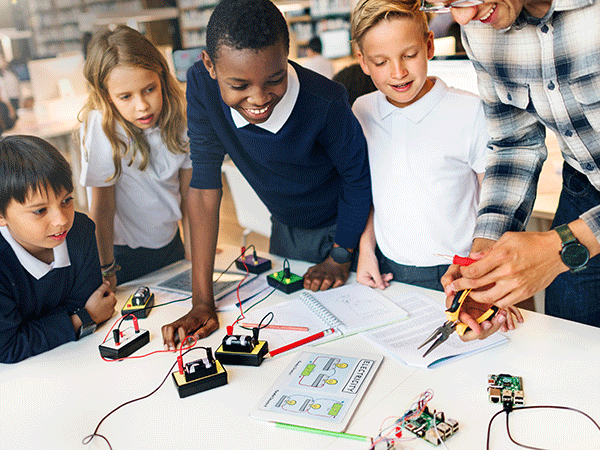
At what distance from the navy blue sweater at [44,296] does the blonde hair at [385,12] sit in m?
0.94

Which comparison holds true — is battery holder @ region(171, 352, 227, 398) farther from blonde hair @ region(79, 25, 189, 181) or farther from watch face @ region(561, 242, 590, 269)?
blonde hair @ region(79, 25, 189, 181)

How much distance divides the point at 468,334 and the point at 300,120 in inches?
28.0

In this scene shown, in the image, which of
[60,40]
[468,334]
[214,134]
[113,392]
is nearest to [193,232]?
[214,134]

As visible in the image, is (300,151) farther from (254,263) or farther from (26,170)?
(26,170)

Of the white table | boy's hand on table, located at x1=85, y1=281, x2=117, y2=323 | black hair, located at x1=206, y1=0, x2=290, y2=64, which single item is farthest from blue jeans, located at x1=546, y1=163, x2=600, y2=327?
boy's hand on table, located at x1=85, y1=281, x2=117, y2=323

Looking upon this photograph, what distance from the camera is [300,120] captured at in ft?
4.89

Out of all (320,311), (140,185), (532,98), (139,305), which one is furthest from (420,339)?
(140,185)

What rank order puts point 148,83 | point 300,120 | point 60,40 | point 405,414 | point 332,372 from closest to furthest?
point 405,414 < point 332,372 < point 300,120 < point 148,83 < point 60,40

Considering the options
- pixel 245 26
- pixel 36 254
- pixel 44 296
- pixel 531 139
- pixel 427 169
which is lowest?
pixel 44 296

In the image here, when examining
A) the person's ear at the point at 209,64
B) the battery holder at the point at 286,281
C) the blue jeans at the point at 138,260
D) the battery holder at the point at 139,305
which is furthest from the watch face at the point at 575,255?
the blue jeans at the point at 138,260

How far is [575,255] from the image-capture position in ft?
3.45

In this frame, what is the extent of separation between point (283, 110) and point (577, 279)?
89 centimetres

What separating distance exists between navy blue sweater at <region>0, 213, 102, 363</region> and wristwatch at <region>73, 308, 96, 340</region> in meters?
0.02

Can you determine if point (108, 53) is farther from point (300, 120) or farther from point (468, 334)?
point (468, 334)
